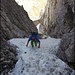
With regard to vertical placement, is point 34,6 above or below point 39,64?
above

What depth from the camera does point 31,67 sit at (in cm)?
1166

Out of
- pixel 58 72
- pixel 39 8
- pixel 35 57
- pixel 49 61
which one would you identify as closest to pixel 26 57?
pixel 35 57

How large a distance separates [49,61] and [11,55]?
253 cm

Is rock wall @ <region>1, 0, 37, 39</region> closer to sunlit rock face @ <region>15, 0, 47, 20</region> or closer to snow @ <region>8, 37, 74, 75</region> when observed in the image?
snow @ <region>8, 37, 74, 75</region>

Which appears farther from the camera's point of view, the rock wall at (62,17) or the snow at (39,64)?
the rock wall at (62,17)

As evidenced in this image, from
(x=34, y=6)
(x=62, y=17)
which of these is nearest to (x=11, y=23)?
(x=62, y=17)

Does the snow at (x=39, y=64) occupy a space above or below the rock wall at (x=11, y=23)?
below

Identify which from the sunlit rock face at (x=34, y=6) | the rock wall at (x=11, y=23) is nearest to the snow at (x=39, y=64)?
the rock wall at (x=11, y=23)

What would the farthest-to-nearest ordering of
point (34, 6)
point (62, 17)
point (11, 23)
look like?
1. point (34, 6)
2. point (62, 17)
3. point (11, 23)

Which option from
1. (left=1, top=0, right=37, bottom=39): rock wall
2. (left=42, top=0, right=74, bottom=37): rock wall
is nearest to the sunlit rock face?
(left=42, top=0, right=74, bottom=37): rock wall

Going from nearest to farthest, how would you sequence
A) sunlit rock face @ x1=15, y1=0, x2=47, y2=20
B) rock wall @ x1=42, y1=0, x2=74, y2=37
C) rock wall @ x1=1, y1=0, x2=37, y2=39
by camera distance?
rock wall @ x1=1, y1=0, x2=37, y2=39, rock wall @ x1=42, y1=0, x2=74, y2=37, sunlit rock face @ x1=15, y1=0, x2=47, y2=20

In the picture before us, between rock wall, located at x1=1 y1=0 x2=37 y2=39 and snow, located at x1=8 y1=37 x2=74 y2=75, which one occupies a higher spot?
rock wall, located at x1=1 y1=0 x2=37 y2=39

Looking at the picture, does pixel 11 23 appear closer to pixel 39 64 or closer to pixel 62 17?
pixel 62 17

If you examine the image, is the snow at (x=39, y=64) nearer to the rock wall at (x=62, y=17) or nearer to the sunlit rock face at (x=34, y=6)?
the rock wall at (x=62, y=17)
